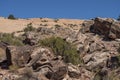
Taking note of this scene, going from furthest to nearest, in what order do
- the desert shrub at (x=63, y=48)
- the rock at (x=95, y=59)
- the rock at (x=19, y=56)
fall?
the desert shrub at (x=63, y=48) < the rock at (x=95, y=59) < the rock at (x=19, y=56)

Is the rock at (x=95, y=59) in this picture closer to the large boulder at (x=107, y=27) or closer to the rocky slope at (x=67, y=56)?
the rocky slope at (x=67, y=56)

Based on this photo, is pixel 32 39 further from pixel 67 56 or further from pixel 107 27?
pixel 107 27

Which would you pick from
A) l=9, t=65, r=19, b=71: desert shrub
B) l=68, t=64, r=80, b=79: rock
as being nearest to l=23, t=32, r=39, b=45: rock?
l=68, t=64, r=80, b=79: rock

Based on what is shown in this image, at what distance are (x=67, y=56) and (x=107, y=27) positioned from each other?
295 inches

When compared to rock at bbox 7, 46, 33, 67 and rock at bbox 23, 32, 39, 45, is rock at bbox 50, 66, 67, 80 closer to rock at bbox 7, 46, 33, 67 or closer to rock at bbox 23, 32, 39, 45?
rock at bbox 7, 46, 33, 67

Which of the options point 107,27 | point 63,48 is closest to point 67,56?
point 63,48

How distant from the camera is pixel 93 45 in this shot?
1297 inches

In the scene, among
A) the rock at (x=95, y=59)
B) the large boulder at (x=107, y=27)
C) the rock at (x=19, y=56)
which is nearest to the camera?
the rock at (x=19, y=56)

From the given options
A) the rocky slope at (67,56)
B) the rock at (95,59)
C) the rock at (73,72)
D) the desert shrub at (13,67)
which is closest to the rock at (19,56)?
the rocky slope at (67,56)

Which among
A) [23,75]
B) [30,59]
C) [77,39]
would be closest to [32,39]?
[77,39]

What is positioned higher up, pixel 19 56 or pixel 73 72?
pixel 19 56

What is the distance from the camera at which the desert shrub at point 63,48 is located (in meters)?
29.8

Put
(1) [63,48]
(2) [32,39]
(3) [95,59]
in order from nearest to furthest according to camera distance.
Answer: (3) [95,59], (1) [63,48], (2) [32,39]

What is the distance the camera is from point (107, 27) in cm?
3644
